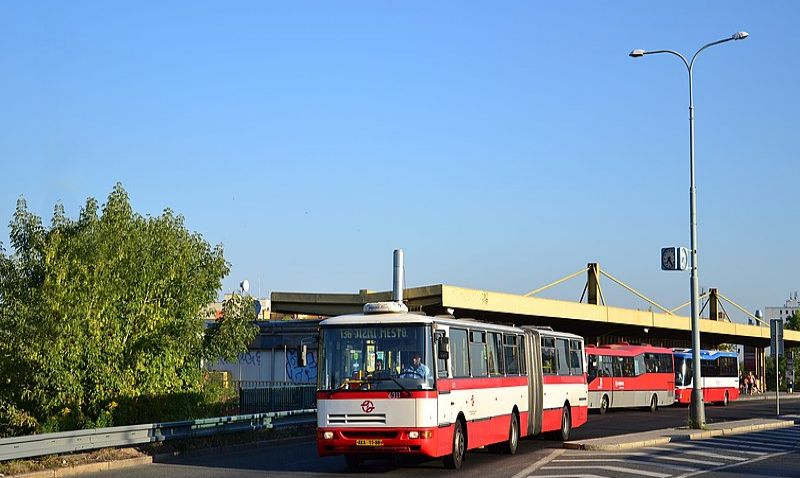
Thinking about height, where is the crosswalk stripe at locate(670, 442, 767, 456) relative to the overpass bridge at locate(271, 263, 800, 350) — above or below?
below

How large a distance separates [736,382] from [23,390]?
44501 mm

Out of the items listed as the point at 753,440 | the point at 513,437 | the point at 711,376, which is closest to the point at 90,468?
the point at 513,437

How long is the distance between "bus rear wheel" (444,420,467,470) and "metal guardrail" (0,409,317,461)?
6.66 metres

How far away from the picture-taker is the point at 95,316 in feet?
85.4

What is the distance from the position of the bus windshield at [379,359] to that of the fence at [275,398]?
12.6 m

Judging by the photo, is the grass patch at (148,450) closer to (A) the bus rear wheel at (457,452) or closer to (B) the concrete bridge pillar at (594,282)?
(A) the bus rear wheel at (457,452)

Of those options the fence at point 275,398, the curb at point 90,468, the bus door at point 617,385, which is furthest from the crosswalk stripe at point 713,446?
the bus door at point 617,385

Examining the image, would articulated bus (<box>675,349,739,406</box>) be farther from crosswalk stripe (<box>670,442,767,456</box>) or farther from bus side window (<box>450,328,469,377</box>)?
bus side window (<box>450,328,469,377</box>)

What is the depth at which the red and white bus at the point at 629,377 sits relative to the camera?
45312 millimetres

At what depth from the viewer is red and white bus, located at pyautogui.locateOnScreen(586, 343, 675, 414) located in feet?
149

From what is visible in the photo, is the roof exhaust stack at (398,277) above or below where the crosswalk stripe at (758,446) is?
above

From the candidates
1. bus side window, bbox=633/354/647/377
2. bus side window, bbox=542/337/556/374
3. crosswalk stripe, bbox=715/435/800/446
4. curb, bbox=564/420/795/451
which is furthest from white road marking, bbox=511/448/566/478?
bus side window, bbox=633/354/647/377

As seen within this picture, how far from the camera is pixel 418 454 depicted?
18.8 metres

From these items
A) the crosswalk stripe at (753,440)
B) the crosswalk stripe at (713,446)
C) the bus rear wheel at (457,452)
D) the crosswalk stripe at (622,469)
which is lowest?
the crosswalk stripe at (753,440)
